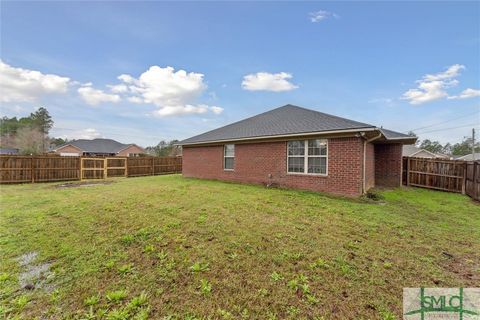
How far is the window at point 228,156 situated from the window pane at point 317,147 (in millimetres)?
4757

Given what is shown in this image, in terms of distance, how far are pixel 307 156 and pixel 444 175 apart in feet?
25.3

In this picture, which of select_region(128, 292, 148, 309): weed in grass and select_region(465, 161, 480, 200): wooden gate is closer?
select_region(128, 292, 148, 309): weed in grass

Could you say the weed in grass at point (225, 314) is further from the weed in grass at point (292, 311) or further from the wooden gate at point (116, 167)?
the wooden gate at point (116, 167)

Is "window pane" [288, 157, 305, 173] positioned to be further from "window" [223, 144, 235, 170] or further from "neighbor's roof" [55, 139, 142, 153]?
"neighbor's roof" [55, 139, 142, 153]

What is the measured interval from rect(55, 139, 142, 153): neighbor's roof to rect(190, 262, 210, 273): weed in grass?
48163mm

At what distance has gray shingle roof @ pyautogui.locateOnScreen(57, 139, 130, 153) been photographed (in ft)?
140

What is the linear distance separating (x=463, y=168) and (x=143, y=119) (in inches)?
1260

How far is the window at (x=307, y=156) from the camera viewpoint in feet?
29.7

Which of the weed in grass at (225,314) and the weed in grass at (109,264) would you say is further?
the weed in grass at (109,264)

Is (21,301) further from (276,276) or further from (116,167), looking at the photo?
(116,167)

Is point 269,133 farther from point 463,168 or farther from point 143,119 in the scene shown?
point 143,119

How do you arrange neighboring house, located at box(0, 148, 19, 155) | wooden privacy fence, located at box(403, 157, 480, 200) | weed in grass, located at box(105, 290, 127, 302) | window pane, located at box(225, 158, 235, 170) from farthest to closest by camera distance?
neighboring house, located at box(0, 148, 19, 155)
window pane, located at box(225, 158, 235, 170)
wooden privacy fence, located at box(403, 157, 480, 200)
weed in grass, located at box(105, 290, 127, 302)

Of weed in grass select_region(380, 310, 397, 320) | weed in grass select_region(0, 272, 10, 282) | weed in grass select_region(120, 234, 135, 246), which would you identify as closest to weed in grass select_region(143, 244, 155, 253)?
weed in grass select_region(120, 234, 135, 246)

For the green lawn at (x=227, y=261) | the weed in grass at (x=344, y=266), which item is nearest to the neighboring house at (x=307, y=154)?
the green lawn at (x=227, y=261)
